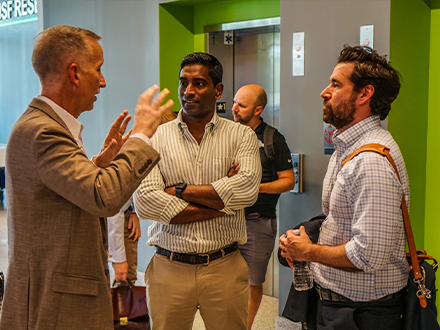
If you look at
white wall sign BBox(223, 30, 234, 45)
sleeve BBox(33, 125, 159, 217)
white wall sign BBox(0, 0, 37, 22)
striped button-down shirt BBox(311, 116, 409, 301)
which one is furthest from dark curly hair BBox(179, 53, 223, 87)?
white wall sign BBox(0, 0, 37, 22)

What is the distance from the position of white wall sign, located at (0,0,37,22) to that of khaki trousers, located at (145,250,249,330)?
457 centimetres

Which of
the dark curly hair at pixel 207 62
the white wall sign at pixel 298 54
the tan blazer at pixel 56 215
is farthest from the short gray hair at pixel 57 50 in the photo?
the white wall sign at pixel 298 54

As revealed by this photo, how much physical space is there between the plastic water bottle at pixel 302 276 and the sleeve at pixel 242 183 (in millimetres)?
420

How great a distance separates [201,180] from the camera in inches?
94.8

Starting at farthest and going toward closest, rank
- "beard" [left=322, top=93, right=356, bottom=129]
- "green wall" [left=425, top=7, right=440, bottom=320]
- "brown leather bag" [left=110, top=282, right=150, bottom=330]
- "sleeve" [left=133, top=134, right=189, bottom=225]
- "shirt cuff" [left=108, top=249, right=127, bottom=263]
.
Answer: "green wall" [left=425, top=7, right=440, bottom=320] < "shirt cuff" [left=108, top=249, right=127, bottom=263] < "brown leather bag" [left=110, top=282, right=150, bottom=330] < "sleeve" [left=133, top=134, right=189, bottom=225] < "beard" [left=322, top=93, right=356, bottom=129]

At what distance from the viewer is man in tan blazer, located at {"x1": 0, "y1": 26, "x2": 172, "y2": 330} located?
142 centimetres

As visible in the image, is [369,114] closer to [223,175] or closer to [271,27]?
[223,175]

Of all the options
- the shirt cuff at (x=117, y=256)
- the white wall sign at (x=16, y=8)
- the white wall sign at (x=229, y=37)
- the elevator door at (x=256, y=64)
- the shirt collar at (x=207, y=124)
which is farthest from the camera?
the white wall sign at (x=16, y=8)

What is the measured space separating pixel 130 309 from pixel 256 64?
2.44 meters

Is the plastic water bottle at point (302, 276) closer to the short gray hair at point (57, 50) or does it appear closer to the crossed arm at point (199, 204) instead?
the crossed arm at point (199, 204)

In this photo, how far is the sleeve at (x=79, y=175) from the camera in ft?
4.60

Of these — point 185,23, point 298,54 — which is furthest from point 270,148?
point 185,23

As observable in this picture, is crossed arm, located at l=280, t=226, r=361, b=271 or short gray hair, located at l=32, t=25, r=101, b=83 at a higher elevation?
short gray hair, located at l=32, t=25, r=101, b=83

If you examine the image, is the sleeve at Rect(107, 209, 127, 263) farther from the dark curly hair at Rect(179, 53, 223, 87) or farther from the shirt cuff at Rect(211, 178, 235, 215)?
the dark curly hair at Rect(179, 53, 223, 87)
